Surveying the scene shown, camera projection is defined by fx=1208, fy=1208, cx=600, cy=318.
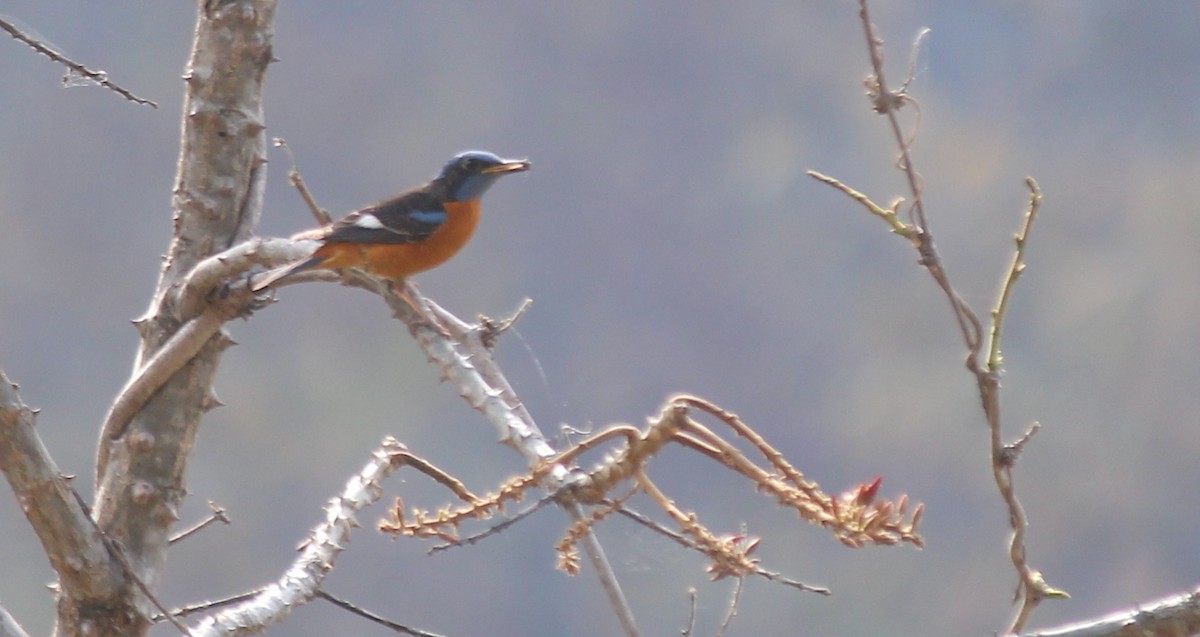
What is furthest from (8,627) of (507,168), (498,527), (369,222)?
(507,168)

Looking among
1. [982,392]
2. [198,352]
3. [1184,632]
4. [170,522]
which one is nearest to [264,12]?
[198,352]

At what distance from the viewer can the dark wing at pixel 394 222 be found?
7.11 feet

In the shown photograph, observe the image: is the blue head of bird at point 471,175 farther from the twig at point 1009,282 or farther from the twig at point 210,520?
the twig at point 1009,282

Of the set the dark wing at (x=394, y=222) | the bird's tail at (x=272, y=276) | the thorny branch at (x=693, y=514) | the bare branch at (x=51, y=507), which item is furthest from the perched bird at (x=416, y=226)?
the thorny branch at (x=693, y=514)

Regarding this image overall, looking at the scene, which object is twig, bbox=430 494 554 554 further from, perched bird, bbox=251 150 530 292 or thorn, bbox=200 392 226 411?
perched bird, bbox=251 150 530 292

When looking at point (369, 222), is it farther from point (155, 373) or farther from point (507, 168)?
point (155, 373)

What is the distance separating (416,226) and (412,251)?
0.22 feet

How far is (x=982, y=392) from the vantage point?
0.93 m

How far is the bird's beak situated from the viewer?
7.75ft

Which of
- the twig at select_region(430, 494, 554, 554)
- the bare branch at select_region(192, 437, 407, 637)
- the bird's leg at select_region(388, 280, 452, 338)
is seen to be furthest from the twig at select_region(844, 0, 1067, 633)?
the bare branch at select_region(192, 437, 407, 637)

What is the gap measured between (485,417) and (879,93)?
0.57m

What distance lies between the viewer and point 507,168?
8.04 feet

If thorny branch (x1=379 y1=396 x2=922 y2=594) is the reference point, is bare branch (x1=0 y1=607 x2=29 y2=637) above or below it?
below

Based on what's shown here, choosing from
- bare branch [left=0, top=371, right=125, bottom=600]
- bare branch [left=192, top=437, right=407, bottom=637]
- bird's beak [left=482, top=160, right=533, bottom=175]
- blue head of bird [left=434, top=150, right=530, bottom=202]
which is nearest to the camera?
bare branch [left=0, top=371, right=125, bottom=600]
